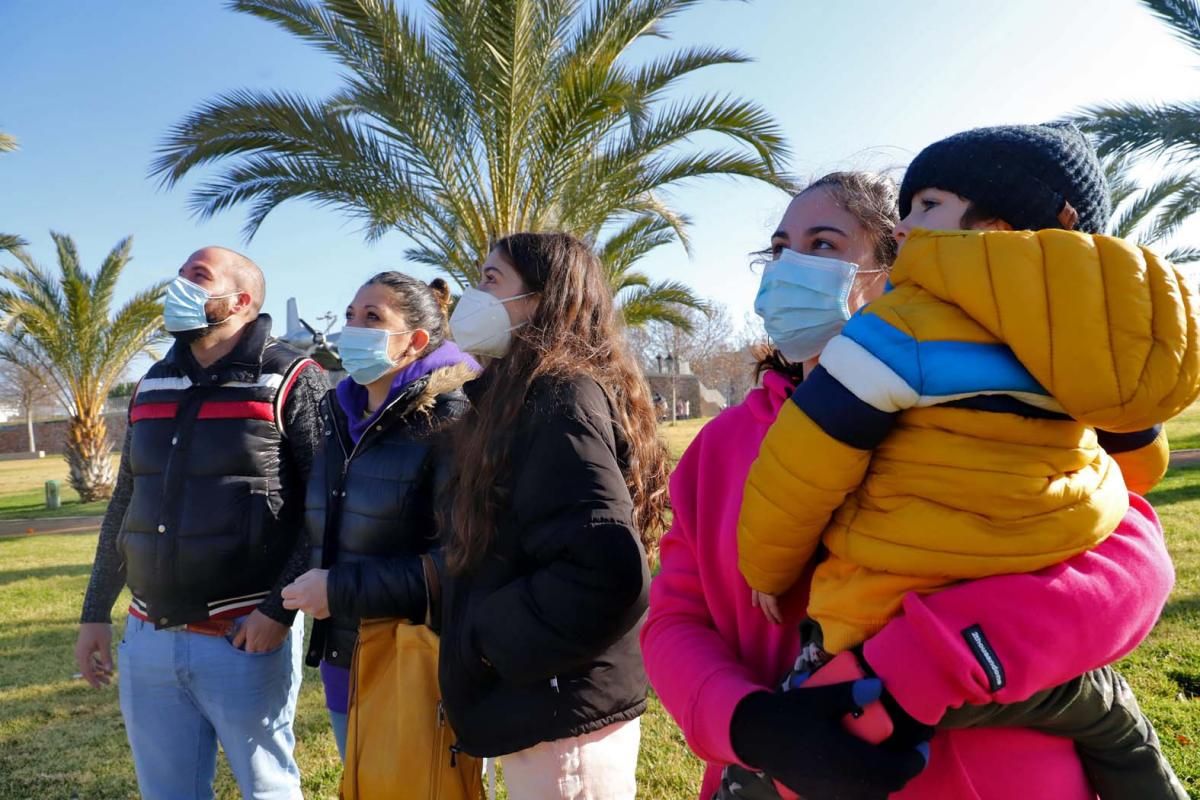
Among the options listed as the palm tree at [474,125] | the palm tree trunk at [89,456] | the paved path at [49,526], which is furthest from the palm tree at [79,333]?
the palm tree at [474,125]

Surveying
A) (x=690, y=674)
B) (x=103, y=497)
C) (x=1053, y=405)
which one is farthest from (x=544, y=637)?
(x=103, y=497)

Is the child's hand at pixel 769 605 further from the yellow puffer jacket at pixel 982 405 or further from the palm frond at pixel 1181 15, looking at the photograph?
the palm frond at pixel 1181 15

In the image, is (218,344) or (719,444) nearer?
(719,444)

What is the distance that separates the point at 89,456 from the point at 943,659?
2042 cm

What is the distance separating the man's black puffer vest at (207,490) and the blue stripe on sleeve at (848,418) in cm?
206

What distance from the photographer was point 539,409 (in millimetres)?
1845

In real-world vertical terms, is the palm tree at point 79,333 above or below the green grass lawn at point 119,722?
above

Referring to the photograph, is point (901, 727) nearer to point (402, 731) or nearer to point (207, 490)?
point (402, 731)

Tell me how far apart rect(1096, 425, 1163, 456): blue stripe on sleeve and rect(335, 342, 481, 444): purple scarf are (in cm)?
184

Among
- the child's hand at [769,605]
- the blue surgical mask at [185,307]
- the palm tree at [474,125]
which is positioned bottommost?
the child's hand at [769,605]

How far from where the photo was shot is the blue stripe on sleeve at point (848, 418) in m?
1.05

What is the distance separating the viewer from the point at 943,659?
987mm

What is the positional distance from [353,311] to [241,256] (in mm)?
502

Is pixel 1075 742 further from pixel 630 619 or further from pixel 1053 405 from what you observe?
pixel 630 619
